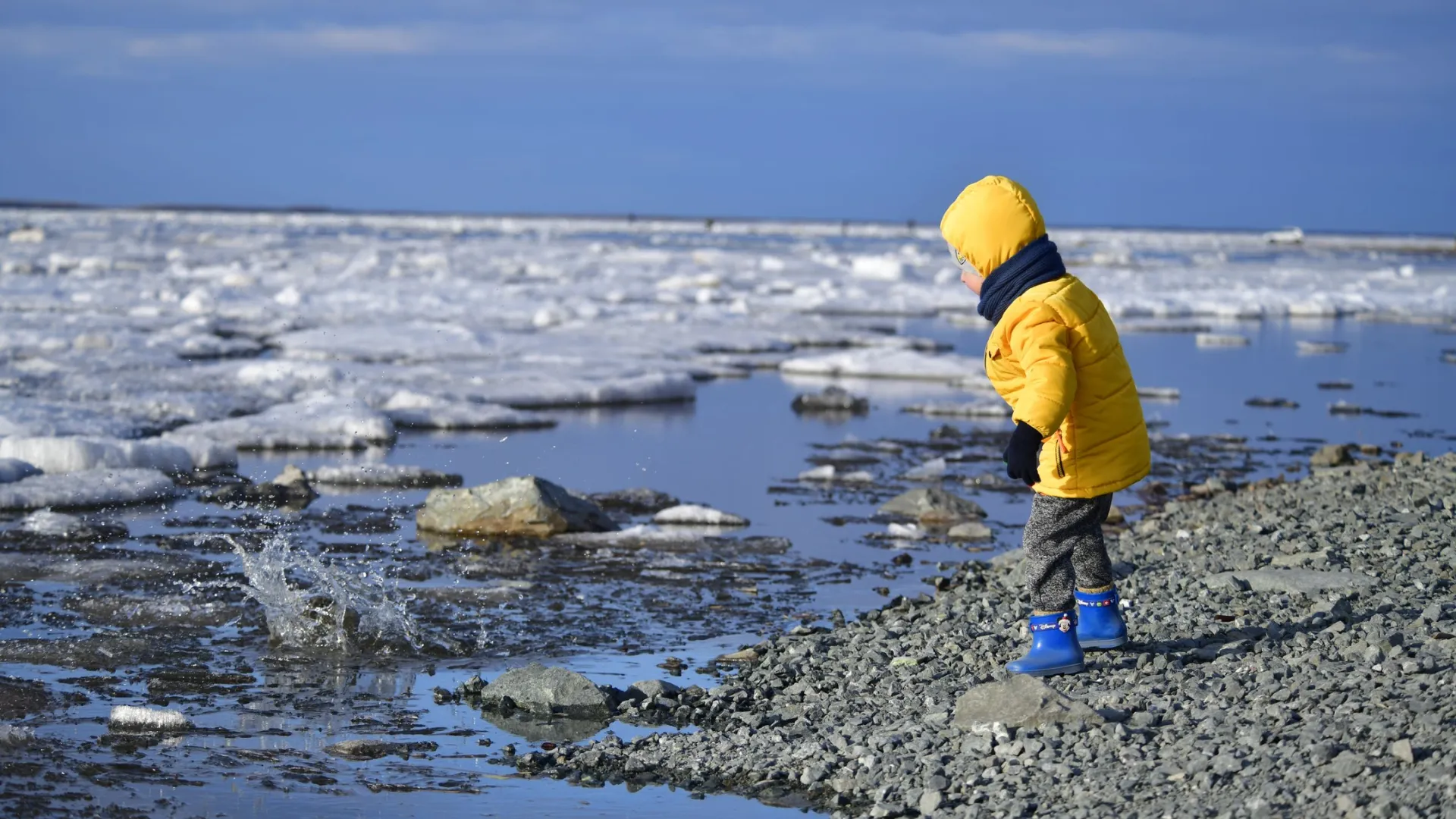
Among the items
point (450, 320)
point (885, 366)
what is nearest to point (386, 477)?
point (885, 366)

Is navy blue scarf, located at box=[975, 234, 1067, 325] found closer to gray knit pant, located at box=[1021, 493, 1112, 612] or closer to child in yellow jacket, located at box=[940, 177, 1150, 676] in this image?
child in yellow jacket, located at box=[940, 177, 1150, 676]

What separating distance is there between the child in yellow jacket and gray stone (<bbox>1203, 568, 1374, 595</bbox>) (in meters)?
1.00

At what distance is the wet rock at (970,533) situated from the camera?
7395 mm

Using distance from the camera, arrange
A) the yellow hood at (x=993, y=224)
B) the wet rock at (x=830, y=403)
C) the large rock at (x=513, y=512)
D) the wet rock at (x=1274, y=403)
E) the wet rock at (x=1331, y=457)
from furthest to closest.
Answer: the wet rock at (x=1274, y=403) → the wet rock at (x=830, y=403) → the wet rock at (x=1331, y=457) → the large rock at (x=513, y=512) → the yellow hood at (x=993, y=224)

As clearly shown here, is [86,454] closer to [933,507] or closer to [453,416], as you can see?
[453,416]

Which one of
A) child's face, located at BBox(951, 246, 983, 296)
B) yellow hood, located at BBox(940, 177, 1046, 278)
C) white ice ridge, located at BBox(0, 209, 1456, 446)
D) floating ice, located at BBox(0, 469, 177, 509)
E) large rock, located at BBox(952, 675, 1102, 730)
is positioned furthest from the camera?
white ice ridge, located at BBox(0, 209, 1456, 446)

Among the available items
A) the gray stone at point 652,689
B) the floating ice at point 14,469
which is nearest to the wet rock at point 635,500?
the floating ice at point 14,469

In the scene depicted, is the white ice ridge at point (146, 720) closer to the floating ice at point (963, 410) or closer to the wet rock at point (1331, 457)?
the wet rock at point (1331, 457)

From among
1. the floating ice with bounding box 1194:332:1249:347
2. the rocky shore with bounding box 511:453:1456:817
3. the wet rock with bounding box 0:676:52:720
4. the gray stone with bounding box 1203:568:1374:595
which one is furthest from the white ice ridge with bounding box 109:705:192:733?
the floating ice with bounding box 1194:332:1249:347

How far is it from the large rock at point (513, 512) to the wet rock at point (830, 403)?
16.3 feet

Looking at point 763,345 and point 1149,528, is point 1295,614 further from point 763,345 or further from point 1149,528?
point 763,345

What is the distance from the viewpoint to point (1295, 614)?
486 cm

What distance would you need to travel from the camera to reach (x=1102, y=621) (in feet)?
15.1

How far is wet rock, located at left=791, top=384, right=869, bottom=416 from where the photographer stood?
1234 cm
